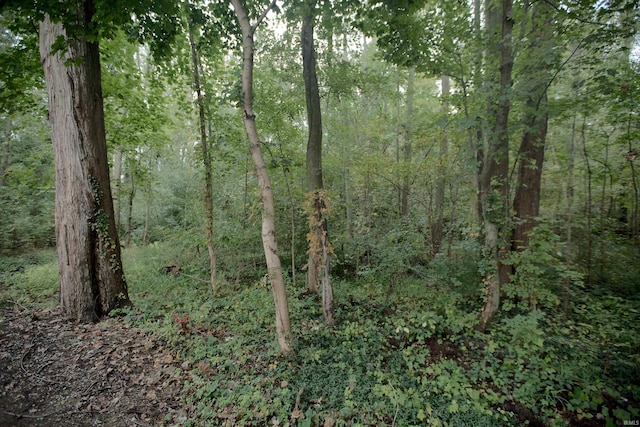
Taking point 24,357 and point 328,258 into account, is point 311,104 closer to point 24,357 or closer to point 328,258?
point 328,258

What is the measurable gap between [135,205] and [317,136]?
13359 mm

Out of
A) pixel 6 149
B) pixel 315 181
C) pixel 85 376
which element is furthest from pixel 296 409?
pixel 6 149

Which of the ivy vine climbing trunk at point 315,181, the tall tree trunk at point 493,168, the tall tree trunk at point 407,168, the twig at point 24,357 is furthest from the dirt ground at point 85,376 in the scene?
the tall tree trunk at point 407,168

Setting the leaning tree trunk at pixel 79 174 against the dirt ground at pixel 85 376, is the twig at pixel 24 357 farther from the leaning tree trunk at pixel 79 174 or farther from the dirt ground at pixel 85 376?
the leaning tree trunk at pixel 79 174

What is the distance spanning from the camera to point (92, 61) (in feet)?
15.5

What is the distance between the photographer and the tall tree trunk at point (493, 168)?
442 cm

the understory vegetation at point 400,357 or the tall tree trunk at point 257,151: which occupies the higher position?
the tall tree trunk at point 257,151

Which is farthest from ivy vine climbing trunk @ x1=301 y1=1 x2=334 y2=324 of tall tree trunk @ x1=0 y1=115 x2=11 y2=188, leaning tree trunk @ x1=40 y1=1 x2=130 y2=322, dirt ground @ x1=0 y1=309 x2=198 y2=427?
tall tree trunk @ x1=0 y1=115 x2=11 y2=188

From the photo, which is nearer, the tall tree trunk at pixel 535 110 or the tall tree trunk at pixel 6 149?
the tall tree trunk at pixel 535 110

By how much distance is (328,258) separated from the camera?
4.98 m

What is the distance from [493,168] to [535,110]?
1154mm

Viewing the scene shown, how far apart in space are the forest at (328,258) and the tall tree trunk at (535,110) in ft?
0.16

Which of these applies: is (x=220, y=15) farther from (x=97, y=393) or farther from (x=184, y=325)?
(x=97, y=393)

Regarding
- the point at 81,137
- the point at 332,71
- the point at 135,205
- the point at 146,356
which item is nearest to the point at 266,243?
the point at 146,356
